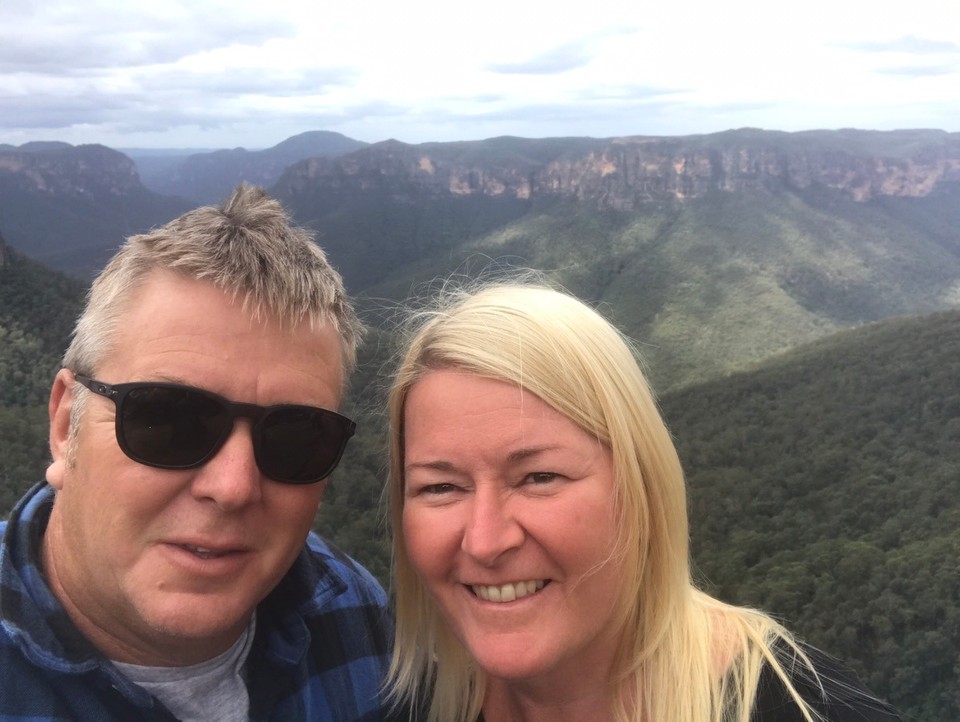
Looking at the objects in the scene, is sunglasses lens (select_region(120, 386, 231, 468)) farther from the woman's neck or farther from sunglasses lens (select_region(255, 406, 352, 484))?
the woman's neck

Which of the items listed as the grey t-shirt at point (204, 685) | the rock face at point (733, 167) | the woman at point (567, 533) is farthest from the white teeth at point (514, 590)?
the rock face at point (733, 167)

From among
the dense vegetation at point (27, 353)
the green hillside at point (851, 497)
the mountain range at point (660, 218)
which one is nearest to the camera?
the dense vegetation at point (27, 353)

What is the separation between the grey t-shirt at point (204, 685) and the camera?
213 centimetres

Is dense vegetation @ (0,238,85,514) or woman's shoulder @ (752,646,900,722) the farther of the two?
dense vegetation @ (0,238,85,514)

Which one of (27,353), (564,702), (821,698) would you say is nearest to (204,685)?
(564,702)

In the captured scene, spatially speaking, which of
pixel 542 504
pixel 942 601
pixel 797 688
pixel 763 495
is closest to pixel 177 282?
pixel 542 504

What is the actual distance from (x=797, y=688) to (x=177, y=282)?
7.67ft

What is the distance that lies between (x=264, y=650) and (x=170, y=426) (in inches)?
37.8

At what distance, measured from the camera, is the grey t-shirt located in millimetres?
2127

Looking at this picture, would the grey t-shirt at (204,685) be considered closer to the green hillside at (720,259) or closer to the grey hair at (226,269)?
the grey hair at (226,269)

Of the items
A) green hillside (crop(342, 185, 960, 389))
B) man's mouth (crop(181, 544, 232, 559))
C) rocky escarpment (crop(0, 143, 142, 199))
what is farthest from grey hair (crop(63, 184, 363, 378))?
rocky escarpment (crop(0, 143, 142, 199))

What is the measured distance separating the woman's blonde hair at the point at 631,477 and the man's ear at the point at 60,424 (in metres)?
1.04

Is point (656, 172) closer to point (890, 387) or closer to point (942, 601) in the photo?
point (890, 387)

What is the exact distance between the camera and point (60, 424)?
7.18 ft
